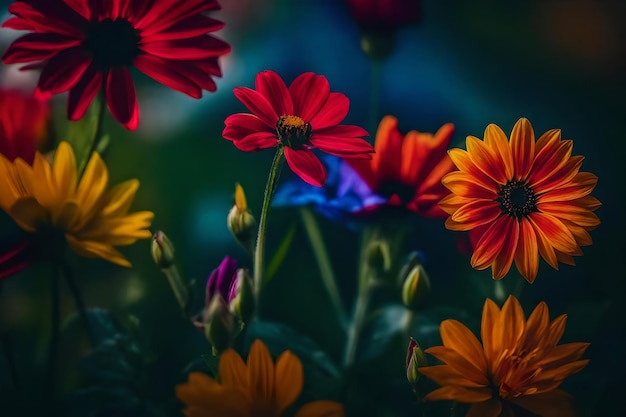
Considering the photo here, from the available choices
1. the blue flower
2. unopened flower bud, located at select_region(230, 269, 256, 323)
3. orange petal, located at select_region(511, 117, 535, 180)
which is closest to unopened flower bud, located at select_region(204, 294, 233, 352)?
unopened flower bud, located at select_region(230, 269, 256, 323)

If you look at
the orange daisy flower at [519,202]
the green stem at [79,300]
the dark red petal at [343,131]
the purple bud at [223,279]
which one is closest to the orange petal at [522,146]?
the orange daisy flower at [519,202]

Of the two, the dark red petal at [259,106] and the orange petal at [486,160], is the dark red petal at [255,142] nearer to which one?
the dark red petal at [259,106]

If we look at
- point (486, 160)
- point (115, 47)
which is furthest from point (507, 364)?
point (115, 47)

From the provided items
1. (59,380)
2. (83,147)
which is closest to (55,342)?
(59,380)

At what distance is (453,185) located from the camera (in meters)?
0.48

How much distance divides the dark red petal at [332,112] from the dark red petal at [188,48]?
82 mm

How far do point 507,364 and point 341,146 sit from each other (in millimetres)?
181

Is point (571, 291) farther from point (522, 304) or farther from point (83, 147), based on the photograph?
point (83, 147)

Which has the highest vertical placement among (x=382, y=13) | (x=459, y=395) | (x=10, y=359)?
(x=382, y=13)

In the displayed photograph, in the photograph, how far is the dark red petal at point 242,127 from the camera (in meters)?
0.47

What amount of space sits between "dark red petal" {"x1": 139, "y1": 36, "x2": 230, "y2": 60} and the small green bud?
0.41ft

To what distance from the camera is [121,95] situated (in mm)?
486

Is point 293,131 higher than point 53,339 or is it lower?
higher

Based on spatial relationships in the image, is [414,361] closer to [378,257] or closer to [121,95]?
[378,257]
